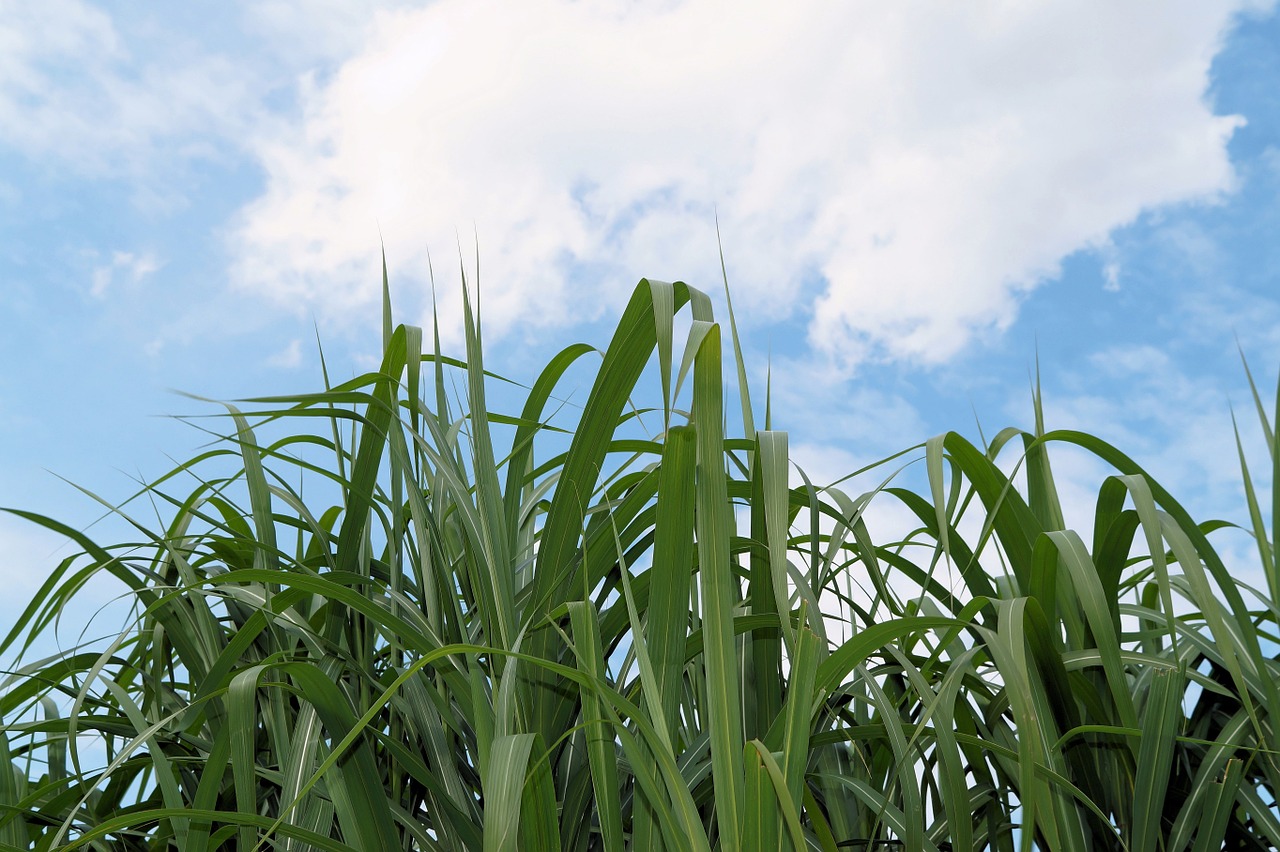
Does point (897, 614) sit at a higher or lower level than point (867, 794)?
higher

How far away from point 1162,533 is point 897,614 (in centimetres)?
28

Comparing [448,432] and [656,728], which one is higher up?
[448,432]

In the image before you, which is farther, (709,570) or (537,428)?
(537,428)

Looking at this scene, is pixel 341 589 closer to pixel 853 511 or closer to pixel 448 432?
pixel 448 432

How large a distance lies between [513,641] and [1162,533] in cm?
50

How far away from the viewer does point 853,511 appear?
854 mm

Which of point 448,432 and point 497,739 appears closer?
point 497,739

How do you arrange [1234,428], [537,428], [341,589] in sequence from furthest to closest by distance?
[537,428], [1234,428], [341,589]

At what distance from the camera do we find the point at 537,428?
96 cm

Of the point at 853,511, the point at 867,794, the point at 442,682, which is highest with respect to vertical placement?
the point at 853,511

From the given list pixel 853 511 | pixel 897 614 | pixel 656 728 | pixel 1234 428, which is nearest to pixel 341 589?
pixel 656 728

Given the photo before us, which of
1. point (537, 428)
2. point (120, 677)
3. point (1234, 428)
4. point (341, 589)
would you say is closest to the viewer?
point (341, 589)

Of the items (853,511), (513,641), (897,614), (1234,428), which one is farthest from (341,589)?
(1234,428)

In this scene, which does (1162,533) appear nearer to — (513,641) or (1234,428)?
(1234,428)
